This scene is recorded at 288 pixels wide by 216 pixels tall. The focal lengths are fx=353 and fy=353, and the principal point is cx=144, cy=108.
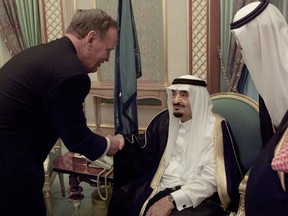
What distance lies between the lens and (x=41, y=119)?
144cm

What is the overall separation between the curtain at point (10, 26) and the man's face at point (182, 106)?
2806 millimetres

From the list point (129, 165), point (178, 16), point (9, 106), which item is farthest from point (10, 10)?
point (9, 106)

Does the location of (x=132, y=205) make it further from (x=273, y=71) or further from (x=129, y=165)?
(x=273, y=71)

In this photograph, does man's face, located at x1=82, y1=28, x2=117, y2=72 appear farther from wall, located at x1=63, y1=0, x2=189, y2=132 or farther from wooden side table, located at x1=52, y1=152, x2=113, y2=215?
wall, located at x1=63, y1=0, x2=189, y2=132

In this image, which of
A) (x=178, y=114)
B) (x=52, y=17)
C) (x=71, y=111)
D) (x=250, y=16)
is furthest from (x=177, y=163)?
(x=52, y=17)

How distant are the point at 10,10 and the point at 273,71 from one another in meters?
3.69

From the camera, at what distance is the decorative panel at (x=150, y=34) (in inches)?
156

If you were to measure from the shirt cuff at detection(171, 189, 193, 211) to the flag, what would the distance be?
1.77 ft

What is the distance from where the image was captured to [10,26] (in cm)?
423

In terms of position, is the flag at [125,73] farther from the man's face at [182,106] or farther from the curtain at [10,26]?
the curtain at [10,26]

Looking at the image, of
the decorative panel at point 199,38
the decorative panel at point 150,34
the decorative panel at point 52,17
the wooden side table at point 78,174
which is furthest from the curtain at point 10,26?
the wooden side table at point 78,174

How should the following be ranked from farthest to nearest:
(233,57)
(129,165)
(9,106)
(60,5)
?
(60,5)
(233,57)
(129,165)
(9,106)

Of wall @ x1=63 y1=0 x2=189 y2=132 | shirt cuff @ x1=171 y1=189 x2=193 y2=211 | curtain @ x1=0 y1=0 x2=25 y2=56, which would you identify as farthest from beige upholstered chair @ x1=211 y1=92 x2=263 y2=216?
curtain @ x1=0 y1=0 x2=25 y2=56

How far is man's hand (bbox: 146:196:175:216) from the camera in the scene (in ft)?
6.00
